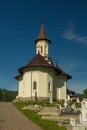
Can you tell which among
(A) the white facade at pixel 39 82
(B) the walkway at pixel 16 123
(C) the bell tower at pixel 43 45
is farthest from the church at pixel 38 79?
(B) the walkway at pixel 16 123

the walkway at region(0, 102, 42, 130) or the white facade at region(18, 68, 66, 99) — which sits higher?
the white facade at region(18, 68, 66, 99)

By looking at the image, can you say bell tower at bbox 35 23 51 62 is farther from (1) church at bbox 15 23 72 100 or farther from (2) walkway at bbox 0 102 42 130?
(2) walkway at bbox 0 102 42 130

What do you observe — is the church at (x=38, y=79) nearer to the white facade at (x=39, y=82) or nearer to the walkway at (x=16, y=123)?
the white facade at (x=39, y=82)

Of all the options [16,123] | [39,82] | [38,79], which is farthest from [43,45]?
[16,123]

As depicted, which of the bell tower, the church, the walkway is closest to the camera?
the walkway

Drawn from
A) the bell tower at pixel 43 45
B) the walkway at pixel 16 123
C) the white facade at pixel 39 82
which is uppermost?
the bell tower at pixel 43 45

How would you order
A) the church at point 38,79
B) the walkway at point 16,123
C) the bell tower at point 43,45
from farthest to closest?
the bell tower at point 43,45 < the church at point 38,79 < the walkway at point 16,123

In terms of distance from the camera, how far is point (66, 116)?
2514 centimetres

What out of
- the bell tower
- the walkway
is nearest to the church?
the bell tower

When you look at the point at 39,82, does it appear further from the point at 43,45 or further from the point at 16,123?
the point at 16,123

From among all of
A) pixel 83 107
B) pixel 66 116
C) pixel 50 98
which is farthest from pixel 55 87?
pixel 83 107

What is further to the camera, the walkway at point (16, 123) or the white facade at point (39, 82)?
the white facade at point (39, 82)

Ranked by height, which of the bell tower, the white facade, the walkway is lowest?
the walkway

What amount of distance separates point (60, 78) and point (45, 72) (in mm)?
7653
